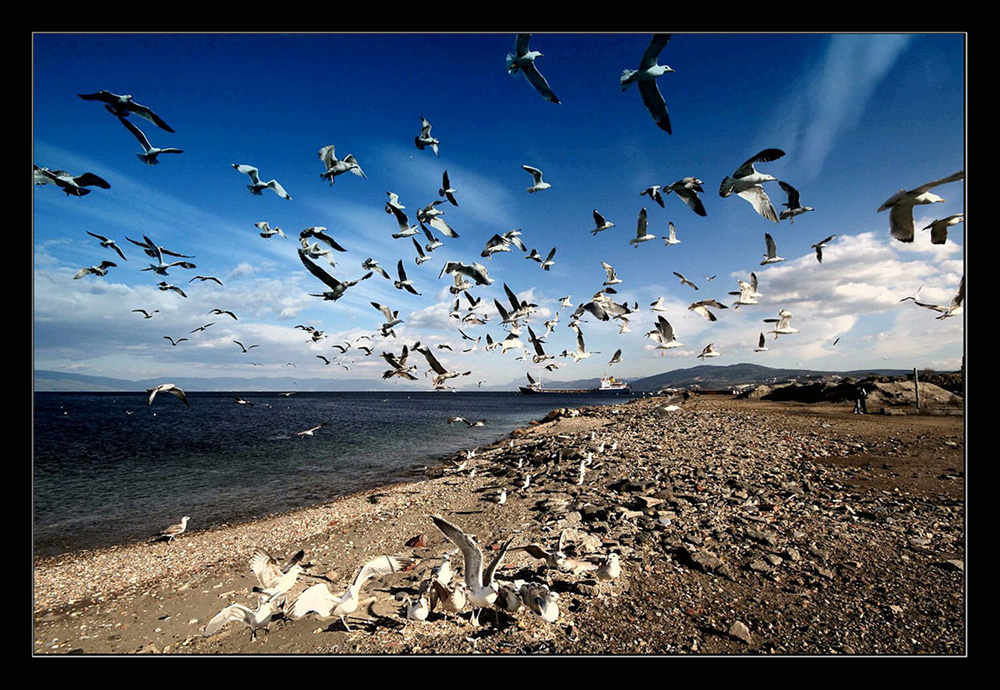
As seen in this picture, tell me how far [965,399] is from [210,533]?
11.6 metres

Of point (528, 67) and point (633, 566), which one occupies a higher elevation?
point (528, 67)

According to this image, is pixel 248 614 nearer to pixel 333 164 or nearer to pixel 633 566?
pixel 633 566

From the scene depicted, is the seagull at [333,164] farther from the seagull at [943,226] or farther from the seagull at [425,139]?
the seagull at [943,226]

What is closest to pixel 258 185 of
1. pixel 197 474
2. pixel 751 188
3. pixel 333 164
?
pixel 333 164

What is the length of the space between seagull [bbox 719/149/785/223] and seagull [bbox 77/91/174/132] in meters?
6.37

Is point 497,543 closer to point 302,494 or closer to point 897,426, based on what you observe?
point 302,494

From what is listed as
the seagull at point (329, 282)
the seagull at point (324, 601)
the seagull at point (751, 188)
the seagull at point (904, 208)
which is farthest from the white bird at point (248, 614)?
the seagull at point (751, 188)

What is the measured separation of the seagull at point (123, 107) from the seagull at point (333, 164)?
2606mm

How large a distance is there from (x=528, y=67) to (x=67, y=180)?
558 cm

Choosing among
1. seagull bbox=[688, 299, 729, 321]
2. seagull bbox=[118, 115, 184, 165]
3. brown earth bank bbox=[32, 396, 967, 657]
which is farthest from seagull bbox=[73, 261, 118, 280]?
seagull bbox=[688, 299, 729, 321]

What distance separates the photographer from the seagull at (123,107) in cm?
441

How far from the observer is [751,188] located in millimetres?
4562
